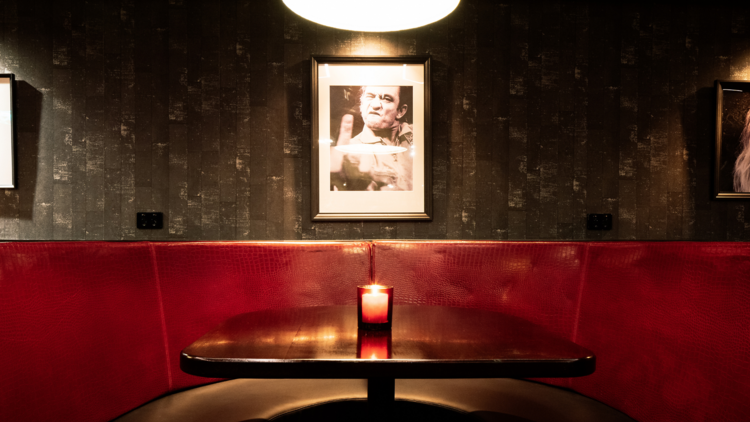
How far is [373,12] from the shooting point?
119 centimetres

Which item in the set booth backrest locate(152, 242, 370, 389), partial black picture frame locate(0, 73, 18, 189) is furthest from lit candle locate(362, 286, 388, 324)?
partial black picture frame locate(0, 73, 18, 189)

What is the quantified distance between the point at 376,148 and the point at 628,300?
4.67 ft

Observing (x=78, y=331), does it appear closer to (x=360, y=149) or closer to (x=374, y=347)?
(x=374, y=347)

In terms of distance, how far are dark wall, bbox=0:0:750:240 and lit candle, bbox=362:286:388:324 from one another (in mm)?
1272

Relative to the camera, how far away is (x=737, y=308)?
1005 millimetres

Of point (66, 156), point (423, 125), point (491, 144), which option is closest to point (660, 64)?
point (491, 144)

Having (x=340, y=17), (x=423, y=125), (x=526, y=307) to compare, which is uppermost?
(x=340, y=17)

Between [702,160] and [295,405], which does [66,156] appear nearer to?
[295,405]

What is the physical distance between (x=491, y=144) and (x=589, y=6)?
1041 millimetres

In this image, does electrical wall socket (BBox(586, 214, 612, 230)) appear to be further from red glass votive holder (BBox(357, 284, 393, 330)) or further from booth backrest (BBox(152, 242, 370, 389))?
red glass votive holder (BBox(357, 284, 393, 330))

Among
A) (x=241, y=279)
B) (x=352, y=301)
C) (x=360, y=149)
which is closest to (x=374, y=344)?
(x=352, y=301)

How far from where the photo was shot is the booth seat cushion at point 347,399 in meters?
1.13

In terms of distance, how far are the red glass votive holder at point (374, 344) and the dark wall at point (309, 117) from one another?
1.32 m

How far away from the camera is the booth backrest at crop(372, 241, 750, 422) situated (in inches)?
39.9
